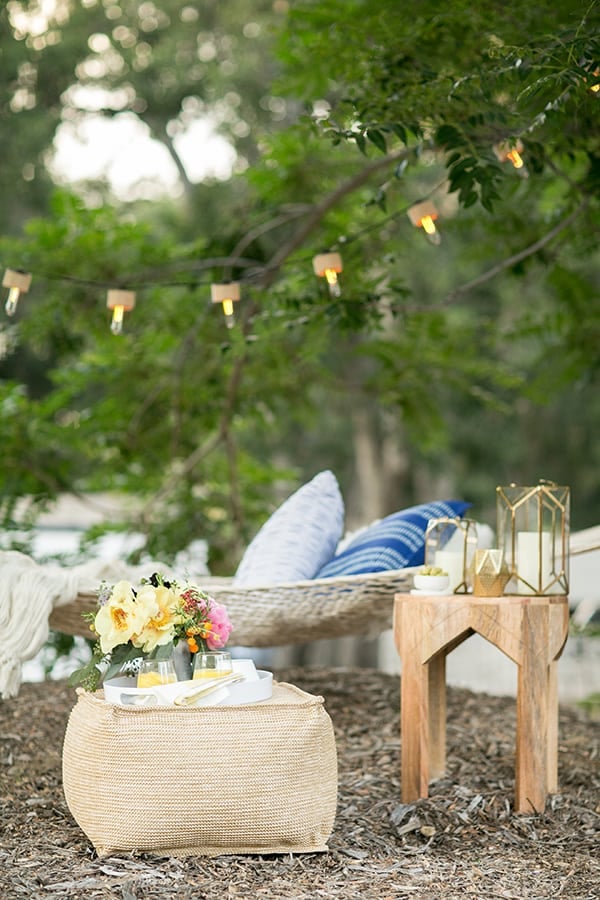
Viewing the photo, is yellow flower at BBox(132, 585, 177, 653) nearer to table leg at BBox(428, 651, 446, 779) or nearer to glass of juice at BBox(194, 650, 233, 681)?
glass of juice at BBox(194, 650, 233, 681)

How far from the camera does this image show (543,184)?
5000 mm

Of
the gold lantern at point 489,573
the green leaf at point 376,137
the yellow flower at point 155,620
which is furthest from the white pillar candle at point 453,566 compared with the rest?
the green leaf at point 376,137

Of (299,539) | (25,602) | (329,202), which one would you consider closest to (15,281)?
(25,602)

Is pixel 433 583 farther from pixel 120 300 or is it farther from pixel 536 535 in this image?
pixel 120 300

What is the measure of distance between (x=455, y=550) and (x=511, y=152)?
3.75 ft

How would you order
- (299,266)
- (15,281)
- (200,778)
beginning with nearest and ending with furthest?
(200,778) → (15,281) → (299,266)

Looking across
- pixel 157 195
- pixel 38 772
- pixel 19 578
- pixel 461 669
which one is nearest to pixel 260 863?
pixel 38 772

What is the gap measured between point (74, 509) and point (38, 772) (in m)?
6.71

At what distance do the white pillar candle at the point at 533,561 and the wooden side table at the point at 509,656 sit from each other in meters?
0.06

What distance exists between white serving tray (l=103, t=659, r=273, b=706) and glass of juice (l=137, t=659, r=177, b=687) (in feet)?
0.07

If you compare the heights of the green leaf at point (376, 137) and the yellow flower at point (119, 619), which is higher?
the green leaf at point (376, 137)

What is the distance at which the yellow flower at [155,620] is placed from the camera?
2363mm

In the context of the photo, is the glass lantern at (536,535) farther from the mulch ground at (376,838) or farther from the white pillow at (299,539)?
the white pillow at (299,539)

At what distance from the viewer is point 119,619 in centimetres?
237
